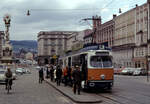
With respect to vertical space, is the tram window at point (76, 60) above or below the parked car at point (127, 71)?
above

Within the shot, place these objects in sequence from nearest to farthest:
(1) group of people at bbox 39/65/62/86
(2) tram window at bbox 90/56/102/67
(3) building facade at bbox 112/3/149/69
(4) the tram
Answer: (4) the tram
(2) tram window at bbox 90/56/102/67
(1) group of people at bbox 39/65/62/86
(3) building facade at bbox 112/3/149/69

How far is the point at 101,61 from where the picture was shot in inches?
930

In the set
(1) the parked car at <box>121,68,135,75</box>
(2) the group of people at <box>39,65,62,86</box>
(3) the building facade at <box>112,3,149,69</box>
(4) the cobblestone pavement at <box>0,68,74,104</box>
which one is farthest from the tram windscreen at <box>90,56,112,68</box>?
(3) the building facade at <box>112,3,149,69</box>

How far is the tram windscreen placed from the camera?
23428 millimetres

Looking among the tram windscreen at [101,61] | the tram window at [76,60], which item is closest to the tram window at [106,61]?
the tram windscreen at [101,61]

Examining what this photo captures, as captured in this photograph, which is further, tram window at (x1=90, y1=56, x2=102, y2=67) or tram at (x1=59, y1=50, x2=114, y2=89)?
tram window at (x1=90, y1=56, x2=102, y2=67)

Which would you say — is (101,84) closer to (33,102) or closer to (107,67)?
(107,67)

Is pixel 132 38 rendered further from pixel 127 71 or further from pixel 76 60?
pixel 76 60

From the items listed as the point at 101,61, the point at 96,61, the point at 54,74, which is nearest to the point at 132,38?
the point at 54,74

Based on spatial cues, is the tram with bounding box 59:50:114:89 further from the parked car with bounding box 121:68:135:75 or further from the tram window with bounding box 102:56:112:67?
the parked car with bounding box 121:68:135:75

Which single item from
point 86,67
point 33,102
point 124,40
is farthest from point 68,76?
point 124,40

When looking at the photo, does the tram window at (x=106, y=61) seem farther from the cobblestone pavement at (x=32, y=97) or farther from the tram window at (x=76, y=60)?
the cobblestone pavement at (x=32, y=97)

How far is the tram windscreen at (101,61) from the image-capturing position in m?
23.4

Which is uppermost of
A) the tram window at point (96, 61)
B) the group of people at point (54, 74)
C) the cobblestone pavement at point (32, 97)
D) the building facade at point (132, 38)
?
the building facade at point (132, 38)
